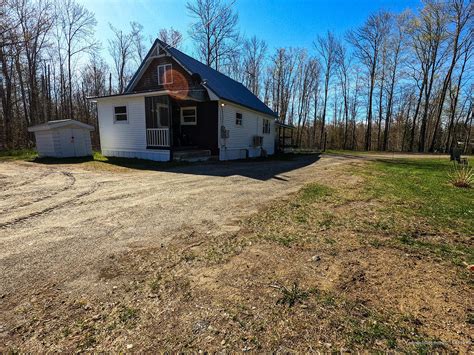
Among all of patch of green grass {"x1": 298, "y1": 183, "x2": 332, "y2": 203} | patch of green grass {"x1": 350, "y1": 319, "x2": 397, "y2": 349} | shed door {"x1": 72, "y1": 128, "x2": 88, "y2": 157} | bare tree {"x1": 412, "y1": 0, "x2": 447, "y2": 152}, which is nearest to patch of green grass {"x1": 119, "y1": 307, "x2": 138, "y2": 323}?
patch of green grass {"x1": 350, "y1": 319, "x2": 397, "y2": 349}

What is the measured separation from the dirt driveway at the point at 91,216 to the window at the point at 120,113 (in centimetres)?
599

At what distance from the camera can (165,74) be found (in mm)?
15188

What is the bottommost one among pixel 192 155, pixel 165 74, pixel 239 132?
pixel 192 155

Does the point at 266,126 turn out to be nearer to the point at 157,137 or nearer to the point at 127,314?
the point at 157,137

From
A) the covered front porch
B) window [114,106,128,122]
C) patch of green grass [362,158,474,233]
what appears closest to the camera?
patch of green grass [362,158,474,233]

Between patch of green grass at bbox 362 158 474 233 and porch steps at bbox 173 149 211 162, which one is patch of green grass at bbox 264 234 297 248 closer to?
patch of green grass at bbox 362 158 474 233

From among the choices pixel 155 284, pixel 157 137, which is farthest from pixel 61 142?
pixel 155 284

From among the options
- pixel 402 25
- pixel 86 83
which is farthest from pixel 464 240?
pixel 86 83

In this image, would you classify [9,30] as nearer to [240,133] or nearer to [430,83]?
[240,133]

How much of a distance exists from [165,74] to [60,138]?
683 centimetres

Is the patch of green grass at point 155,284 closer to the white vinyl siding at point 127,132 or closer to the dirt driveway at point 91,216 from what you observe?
the dirt driveway at point 91,216

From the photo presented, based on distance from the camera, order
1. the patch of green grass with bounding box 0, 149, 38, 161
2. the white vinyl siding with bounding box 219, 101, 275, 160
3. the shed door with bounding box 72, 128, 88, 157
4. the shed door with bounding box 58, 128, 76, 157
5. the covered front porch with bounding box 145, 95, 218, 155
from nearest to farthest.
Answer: the shed door with bounding box 58, 128, 76, 157 → the covered front porch with bounding box 145, 95, 218, 155 → the patch of green grass with bounding box 0, 149, 38, 161 → the shed door with bounding box 72, 128, 88, 157 → the white vinyl siding with bounding box 219, 101, 275, 160

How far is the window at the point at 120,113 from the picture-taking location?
13211 mm

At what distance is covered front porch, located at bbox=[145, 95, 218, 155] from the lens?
12.2 meters
